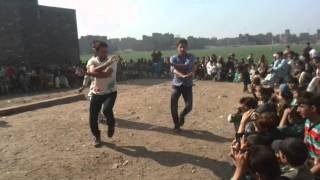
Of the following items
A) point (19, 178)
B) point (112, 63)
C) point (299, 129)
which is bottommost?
point (19, 178)

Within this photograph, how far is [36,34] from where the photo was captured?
2498 cm

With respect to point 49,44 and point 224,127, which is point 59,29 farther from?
point 224,127

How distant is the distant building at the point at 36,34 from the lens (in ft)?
75.0

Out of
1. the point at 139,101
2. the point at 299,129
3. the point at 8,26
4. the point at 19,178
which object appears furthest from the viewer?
the point at 8,26

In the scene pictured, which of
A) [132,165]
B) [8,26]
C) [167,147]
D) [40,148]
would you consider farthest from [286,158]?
[8,26]

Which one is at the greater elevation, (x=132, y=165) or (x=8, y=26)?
(x=8, y=26)

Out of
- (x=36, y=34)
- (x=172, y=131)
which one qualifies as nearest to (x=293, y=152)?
(x=172, y=131)

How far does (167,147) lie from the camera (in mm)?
7324

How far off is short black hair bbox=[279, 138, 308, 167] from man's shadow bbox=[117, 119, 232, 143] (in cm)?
415

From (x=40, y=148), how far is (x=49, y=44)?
63.0 feet

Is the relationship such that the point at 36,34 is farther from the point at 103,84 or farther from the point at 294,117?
the point at 294,117

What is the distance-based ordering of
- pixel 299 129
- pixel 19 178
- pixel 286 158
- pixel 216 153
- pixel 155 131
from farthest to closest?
pixel 155 131 → pixel 216 153 → pixel 19 178 → pixel 299 129 → pixel 286 158

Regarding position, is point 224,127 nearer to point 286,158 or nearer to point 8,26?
point 286,158

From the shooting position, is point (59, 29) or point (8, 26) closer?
point (8, 26)
